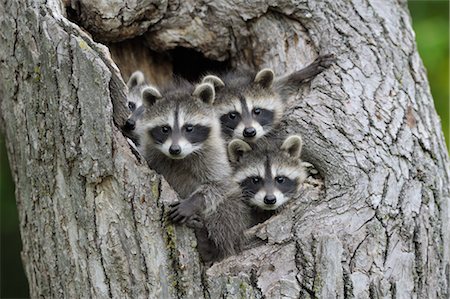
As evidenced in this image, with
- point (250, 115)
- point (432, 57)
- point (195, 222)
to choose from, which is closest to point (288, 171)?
point (250, 115)

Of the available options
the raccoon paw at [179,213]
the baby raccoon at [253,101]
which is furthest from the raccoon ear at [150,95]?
the raccoon paw at [179,213]

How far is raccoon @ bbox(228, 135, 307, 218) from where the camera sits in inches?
175

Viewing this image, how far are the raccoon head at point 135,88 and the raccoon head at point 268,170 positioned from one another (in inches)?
27.5

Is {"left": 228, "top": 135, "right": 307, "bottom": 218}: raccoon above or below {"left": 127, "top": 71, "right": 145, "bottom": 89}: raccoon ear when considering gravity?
below

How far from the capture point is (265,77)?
490 centimetres

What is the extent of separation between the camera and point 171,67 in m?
5.62

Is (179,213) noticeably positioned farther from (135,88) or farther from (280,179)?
(135,88)

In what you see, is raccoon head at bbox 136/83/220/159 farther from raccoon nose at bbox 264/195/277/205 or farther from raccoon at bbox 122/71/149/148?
raccoon nose at bbox 264/195/277/205

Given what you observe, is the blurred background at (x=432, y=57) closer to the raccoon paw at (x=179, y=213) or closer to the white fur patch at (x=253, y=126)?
the white fur patch at (x=253, y=126)

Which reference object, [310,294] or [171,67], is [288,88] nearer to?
[171,67]

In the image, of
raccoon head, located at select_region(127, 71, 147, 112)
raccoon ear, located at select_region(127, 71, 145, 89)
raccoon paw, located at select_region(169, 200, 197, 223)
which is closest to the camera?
raccoon paw, located at select_region(169, 200, 197, 223)

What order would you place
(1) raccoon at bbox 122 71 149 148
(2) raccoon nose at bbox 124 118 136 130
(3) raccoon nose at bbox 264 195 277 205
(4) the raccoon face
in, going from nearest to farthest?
(2) raccoon nose at bbox 124 118 136 130
(3) raccoon nose at bbox 264 195 277 205
(1) raccoon at bbox 122 71 149 148
(4) the raccoon face

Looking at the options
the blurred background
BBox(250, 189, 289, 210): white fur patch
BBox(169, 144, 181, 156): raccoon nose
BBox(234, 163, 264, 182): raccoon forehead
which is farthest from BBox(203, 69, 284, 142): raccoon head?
A: the blurred background

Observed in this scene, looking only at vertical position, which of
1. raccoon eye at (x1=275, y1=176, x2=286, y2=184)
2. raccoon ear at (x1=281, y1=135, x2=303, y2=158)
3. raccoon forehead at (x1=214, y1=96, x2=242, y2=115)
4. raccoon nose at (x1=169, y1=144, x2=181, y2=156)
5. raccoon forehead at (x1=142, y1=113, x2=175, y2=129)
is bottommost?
raccoon eye at (x1=275, y1=176, x2=286, y2=184)
